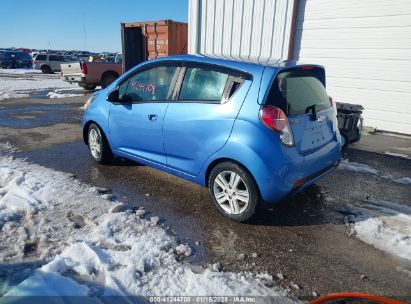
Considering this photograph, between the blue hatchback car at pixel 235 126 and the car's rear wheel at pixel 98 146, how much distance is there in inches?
31.3

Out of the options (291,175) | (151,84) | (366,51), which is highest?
(366,51)

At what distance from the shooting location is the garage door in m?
8.00

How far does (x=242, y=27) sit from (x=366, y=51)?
11.8ft

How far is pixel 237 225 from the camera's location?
11.8 ft

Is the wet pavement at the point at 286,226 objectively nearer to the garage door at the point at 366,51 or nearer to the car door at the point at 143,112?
the car door at the point at 143,112

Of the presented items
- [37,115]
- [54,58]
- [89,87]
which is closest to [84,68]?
[89,87]

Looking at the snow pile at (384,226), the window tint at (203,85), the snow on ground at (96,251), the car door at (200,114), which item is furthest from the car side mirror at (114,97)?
the snow pile at (384,226)

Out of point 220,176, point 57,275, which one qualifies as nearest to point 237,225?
point 220,176

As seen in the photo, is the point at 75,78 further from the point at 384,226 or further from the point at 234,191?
the point at 384,226

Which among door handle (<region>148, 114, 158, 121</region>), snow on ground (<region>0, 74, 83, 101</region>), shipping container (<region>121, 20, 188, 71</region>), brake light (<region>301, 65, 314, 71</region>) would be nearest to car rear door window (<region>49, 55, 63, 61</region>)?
snow on ground (<region>0, 74, 83, 101</region>)

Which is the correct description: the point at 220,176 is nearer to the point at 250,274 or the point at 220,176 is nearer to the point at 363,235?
the point at 250,274

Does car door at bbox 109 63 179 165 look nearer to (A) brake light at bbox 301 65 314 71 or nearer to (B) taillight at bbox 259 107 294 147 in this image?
(B) taillight at bbox 259 107 294 147

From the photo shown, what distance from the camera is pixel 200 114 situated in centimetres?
367

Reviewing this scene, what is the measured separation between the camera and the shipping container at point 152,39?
1240 cm
